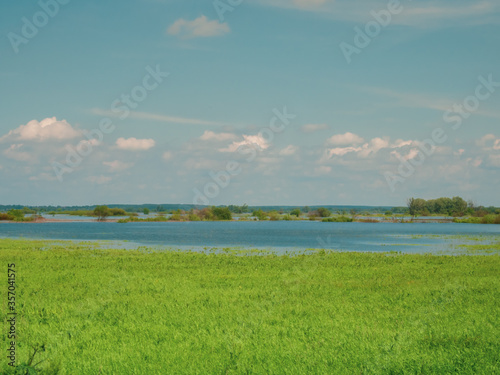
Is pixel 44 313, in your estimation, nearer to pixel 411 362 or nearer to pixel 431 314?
→ pixel 411 362

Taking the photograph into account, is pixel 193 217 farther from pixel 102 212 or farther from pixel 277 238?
pixel 277 238

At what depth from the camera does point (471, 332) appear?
10.7 metres

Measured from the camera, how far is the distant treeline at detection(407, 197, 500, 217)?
483ft

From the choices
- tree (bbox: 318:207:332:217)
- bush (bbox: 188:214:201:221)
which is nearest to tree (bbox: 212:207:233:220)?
bush (bbox: 188:214:201:221)

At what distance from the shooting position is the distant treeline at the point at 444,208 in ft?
483

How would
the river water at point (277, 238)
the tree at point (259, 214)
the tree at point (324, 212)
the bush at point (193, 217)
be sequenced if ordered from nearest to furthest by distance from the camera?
the river water at point (277, 238) → the bush at point (193, 217) → the tree at point (259, 214) → the tree at point (324, 212)

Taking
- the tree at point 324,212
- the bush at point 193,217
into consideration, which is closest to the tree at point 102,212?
the bush at point 193,217

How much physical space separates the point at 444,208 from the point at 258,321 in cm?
16241

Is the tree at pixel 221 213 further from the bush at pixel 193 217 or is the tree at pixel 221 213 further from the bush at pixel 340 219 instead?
the bush at pixel 340 219

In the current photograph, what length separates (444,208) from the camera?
529 ft

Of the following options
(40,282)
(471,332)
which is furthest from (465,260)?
(40,282)

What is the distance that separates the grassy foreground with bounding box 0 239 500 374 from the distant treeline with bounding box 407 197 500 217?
13482 centimetres

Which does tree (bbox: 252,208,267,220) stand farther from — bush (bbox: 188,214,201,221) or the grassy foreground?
the grassy foreground

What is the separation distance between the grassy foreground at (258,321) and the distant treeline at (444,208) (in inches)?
5308
